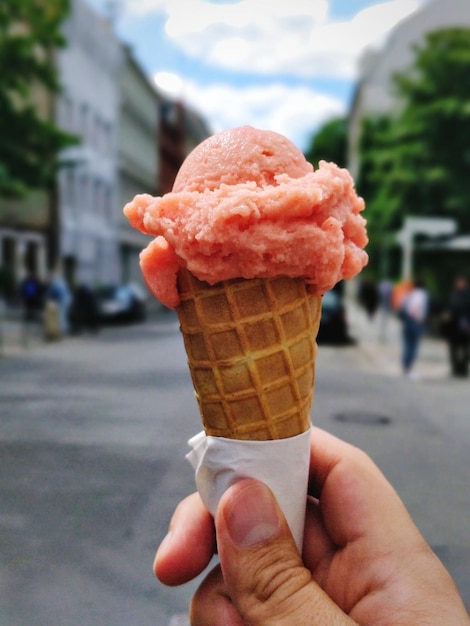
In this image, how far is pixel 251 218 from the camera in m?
2.00

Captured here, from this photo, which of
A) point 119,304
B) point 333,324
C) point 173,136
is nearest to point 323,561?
point 333,324

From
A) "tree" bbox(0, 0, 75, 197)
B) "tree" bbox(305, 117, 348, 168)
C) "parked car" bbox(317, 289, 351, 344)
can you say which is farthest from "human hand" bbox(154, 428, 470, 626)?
"tree" bbox(305, 117, 348, 168)

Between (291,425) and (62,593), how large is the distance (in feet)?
2.96

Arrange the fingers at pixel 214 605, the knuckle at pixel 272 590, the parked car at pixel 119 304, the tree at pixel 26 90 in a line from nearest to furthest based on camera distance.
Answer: the knuckle at pixel 272 590
the fingers at pixel 214 605
the tree at pixel 26 90
the parked car at pixel 119 304

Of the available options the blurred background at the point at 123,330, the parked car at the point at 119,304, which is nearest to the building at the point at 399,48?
the blurred background at the point at 123,330

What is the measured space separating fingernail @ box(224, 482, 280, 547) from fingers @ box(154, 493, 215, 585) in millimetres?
213

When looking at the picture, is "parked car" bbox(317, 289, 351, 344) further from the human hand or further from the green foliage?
the human hand

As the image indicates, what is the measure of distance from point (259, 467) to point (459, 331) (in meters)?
11.9

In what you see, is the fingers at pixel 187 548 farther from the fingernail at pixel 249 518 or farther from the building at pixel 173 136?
the building at pixel 173 136

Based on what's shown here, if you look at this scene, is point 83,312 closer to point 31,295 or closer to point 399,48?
point 31,295

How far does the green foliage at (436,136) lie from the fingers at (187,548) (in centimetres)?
2343

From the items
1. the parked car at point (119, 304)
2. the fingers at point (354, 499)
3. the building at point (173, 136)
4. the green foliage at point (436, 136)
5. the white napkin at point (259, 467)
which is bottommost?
the parked car at point (119, 304)

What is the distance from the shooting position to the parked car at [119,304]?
28478 mm

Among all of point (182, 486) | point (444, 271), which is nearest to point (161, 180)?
point (444, 271)
